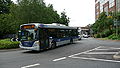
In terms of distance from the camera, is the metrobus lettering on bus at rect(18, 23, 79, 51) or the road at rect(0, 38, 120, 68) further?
the metrobus lettering on bus at rect(18, 23, 79, 51)

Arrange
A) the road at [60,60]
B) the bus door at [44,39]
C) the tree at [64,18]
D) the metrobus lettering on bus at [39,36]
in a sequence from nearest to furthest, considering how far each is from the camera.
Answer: the road at [60,60], the metrobus lettering on bus at [39,36], the bus door at [44,39], the tree at [64,18]

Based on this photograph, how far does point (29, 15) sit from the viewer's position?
92.6ft

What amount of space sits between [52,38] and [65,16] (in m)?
43.3

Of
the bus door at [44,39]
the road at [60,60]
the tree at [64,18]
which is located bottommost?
the road at [60,60]

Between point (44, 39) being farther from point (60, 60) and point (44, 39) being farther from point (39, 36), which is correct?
point (60, 60)

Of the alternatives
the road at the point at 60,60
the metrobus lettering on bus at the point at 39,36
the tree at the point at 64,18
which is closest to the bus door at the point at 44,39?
the metrobus lettering on bus at the point at 39,36

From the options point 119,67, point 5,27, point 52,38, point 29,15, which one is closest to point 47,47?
point 52,38

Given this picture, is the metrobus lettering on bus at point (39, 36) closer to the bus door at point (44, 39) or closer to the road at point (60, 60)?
the bus door at point (44, 39)

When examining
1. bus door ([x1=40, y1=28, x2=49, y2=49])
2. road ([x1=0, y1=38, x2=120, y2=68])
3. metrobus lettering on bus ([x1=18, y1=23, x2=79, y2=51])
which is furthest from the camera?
bus door ([x1=40, y1=28, x2=49, y2=49])

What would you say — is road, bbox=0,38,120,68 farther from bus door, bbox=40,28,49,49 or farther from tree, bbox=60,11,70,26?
tree, bbox=60,11,70,26

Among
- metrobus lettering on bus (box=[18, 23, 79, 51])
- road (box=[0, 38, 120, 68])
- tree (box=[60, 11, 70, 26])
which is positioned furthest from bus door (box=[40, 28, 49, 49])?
tree (box=[60, 11, 70, 26])

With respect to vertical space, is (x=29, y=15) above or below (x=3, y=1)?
below

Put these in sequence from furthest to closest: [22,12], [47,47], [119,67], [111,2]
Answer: [111,2] → [22,12] → [47,47] → [119,67]

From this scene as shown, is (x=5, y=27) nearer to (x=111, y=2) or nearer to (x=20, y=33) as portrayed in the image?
(x=20, y=33)
